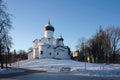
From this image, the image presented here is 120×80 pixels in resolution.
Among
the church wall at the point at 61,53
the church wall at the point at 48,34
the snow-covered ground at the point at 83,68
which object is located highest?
the church wall at the point at 48,34

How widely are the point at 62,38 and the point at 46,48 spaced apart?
10197 millimetres

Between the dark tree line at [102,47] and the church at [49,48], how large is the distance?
7090 millimetres

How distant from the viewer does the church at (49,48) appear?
289 feet

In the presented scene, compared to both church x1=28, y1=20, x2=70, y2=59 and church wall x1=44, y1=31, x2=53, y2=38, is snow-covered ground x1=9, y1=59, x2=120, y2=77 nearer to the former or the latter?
church x1=28, y1=20, x2=70, y2=59

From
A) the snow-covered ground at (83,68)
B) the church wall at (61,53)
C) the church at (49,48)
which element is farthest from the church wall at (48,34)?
the snow-covered ground at (83,68)

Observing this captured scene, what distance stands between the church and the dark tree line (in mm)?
7090

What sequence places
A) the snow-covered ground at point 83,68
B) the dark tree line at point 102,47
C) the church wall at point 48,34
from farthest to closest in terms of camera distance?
the church wall at point 48,34 < the dark tree line at point 102,47 < the snow-covered ground at point 83,68

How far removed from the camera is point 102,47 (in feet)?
260

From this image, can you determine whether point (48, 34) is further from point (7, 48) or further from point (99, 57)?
point (7, 48)

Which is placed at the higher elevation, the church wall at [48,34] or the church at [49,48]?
the church wall at [48,34]

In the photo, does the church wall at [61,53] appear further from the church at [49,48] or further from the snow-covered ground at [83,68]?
the snow-covered ground at [83,68]

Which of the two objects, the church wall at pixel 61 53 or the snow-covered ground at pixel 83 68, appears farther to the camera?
the church wall at pixel 61 53

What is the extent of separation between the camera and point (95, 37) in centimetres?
8350

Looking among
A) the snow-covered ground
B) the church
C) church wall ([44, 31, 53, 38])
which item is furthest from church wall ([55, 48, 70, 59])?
the snow-covered ground
